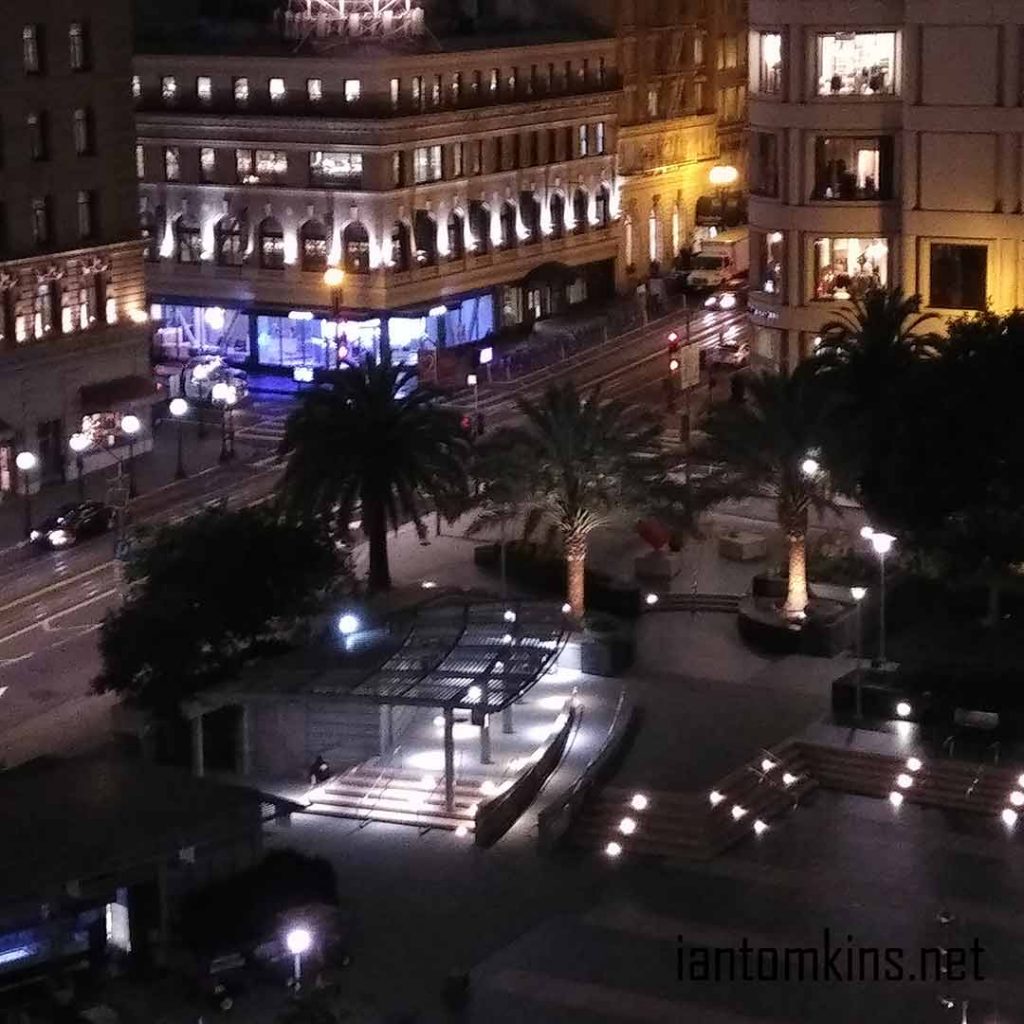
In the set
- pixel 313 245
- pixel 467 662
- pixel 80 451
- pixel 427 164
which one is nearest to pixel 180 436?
pixel 80 451

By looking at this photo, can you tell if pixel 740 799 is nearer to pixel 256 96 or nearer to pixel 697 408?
pixel 697 408

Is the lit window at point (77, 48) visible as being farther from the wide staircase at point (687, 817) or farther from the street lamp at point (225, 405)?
the wide staircase at point (687, 817)

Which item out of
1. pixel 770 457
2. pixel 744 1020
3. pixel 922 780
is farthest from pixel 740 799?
pixel 770 457

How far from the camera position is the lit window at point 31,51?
3159 inches

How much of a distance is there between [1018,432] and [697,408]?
33.8 m

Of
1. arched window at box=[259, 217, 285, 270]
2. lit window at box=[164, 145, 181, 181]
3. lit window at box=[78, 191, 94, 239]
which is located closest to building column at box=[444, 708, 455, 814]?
lit window at box=[78, 191, 94, 239]

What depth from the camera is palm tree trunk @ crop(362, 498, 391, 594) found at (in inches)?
2530

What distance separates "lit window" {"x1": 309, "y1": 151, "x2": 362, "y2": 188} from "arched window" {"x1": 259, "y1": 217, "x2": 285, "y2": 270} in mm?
3081

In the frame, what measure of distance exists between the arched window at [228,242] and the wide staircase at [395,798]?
5801 centimetres

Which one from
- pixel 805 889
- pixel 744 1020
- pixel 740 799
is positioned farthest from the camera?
pixel 740 799

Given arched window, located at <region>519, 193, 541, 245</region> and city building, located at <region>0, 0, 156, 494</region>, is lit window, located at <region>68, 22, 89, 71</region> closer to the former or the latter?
city building, located at <region>0, 0, 156, 494</region>

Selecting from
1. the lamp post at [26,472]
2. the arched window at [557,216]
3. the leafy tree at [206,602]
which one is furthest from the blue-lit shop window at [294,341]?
the leafy tree at [206,602]

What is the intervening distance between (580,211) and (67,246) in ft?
135

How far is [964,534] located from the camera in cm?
5903
